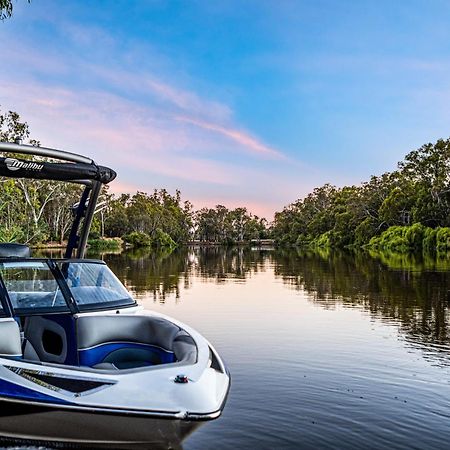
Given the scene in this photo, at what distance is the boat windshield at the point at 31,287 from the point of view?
600 cm

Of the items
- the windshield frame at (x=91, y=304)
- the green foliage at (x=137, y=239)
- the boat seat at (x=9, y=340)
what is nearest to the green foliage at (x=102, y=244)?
the green foliage at (x=137, y=239)

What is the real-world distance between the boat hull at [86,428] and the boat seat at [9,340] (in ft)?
1.86

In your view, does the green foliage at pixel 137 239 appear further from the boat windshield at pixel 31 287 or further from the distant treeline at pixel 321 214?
the boat windshield at pixel 31 287

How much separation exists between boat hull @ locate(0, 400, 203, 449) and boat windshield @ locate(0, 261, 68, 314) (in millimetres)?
1550

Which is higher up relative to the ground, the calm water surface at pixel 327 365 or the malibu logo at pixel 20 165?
the malibu logo at pixel 20 165

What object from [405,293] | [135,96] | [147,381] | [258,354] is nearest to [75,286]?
[147,381]

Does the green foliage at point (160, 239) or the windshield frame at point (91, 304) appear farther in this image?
the green foliage at point (160, 239)

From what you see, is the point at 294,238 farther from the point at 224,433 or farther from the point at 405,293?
the point at 224,433

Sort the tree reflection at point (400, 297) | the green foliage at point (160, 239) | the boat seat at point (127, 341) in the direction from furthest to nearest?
the green foliage at point (160, 239) < the tree reflection at point (400, 297) < the boat seat at point (127, 341)

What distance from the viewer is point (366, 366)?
9.30m

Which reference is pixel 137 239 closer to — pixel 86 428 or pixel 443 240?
pixel 443 240

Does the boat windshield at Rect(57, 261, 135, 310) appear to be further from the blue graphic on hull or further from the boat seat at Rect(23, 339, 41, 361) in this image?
the blue graphic on hull

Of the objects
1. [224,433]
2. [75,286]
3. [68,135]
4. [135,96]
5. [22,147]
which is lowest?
[224,433]

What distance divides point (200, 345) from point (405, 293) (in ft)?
52.2
